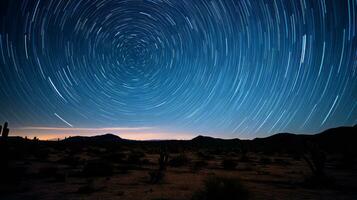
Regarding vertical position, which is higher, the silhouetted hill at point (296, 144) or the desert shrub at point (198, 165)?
the silhouetted hill at point (296, 144)

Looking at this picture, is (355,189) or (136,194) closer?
(136,194)

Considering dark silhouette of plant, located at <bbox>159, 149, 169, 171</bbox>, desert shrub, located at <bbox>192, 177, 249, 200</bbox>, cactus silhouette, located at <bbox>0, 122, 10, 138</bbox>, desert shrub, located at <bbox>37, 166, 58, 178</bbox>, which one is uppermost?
cactus silhouette, located at <bbox>0, 122, 10, 138</bbox>

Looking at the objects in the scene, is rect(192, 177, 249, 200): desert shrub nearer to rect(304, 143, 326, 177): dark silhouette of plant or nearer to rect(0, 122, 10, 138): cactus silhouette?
rect(304, 143, 326, 177): dark silhouette of plant

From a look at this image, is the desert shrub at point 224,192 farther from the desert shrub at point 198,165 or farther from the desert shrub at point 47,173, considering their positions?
the desert shrub at point 198,165

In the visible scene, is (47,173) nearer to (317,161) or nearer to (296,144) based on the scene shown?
(317,161)

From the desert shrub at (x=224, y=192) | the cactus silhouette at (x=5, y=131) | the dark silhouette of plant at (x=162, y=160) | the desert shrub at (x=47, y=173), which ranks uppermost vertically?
the cactus silhouette at (x=5, y=131)

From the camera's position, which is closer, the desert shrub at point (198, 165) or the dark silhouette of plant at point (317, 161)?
the dark silhouette of plant at point (317, 161)

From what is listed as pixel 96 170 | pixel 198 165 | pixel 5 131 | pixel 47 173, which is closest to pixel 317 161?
pixel 198 165

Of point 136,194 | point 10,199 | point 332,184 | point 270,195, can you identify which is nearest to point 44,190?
point 10,199

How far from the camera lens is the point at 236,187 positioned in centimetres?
1021

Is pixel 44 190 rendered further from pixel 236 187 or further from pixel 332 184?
pixel 332 184

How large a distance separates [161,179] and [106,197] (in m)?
5.13

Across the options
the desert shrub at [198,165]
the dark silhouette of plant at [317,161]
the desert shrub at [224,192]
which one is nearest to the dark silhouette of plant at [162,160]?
the desert shrub at [198,165]

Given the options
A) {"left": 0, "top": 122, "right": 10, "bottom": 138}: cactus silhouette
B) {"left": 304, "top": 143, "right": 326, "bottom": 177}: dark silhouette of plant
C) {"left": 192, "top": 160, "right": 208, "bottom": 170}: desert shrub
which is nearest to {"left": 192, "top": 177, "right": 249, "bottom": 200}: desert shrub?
{"left": 304, "top": 143, "right": 326, "bottom": 177}: dark silhouette of plant
